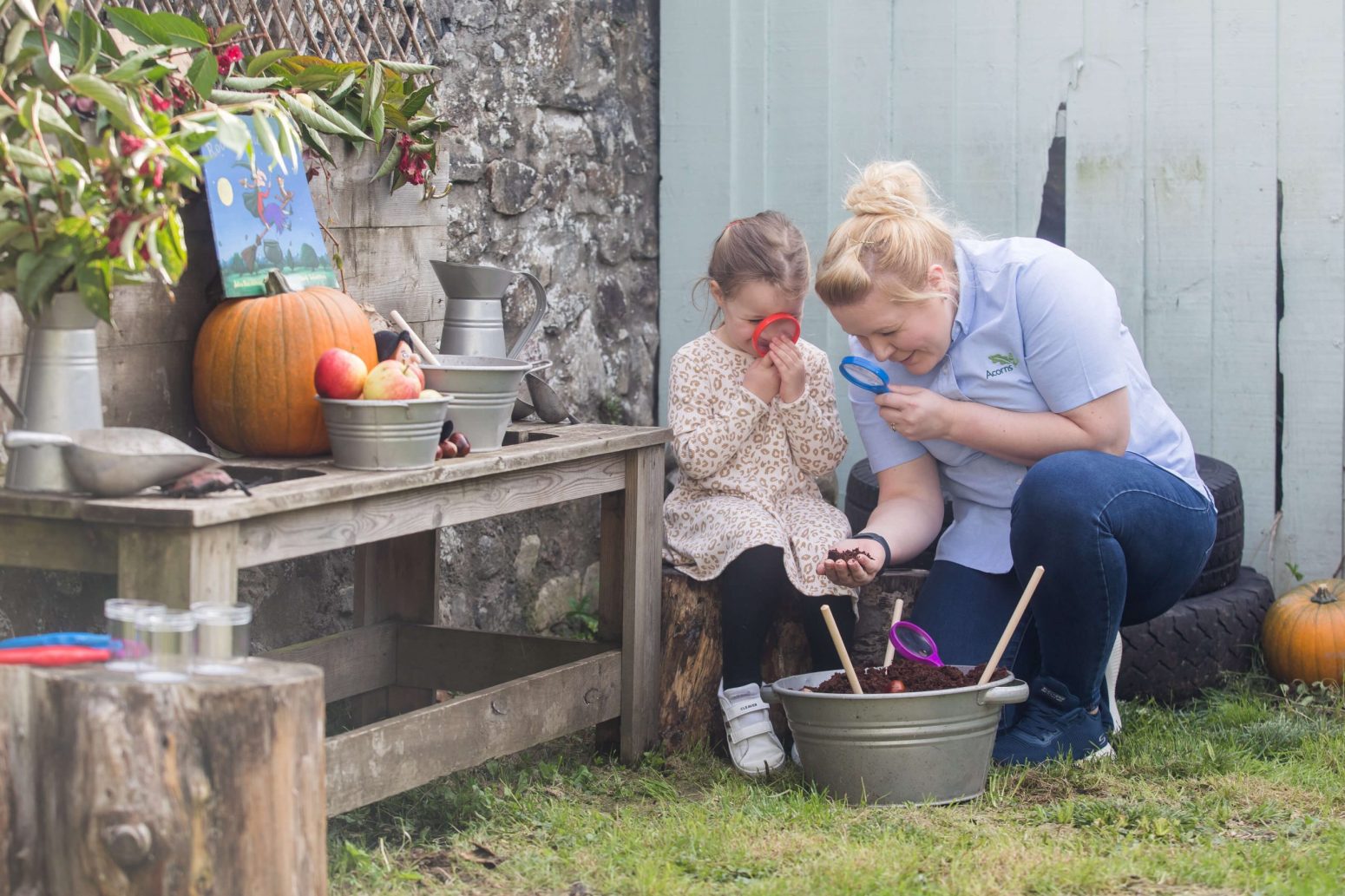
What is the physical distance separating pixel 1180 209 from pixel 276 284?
2397mm

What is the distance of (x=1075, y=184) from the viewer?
3.95 metres

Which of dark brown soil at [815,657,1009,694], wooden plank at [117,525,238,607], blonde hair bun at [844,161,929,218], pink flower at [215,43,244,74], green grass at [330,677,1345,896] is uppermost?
pink flower at [215,43,244,74]

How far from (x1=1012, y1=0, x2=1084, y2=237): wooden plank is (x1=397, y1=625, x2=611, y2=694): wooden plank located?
1812mm

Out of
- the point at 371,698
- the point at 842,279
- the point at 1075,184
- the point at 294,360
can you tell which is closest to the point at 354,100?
the point at 294,360

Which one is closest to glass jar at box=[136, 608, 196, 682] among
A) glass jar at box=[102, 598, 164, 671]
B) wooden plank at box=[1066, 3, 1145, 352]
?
glass jar at box=[102, 598, 164, 671]

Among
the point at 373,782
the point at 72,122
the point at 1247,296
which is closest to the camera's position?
the point at 72,122

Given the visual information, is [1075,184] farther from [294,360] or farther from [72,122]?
[72,122]

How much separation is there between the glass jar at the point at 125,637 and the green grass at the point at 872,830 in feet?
1.94

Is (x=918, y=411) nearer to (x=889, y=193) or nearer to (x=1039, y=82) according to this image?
(x=889, y=193)

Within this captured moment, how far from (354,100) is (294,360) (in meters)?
0.59

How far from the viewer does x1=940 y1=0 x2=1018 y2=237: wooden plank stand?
398 centimetres

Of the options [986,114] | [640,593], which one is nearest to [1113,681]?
[640,593]

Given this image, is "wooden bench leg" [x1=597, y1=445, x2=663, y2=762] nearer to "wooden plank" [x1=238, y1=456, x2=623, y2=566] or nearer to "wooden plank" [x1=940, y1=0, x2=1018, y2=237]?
"wooden plank" [x1=238, y1=456, x2=623, y2=566]

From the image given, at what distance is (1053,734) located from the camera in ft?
9.51
